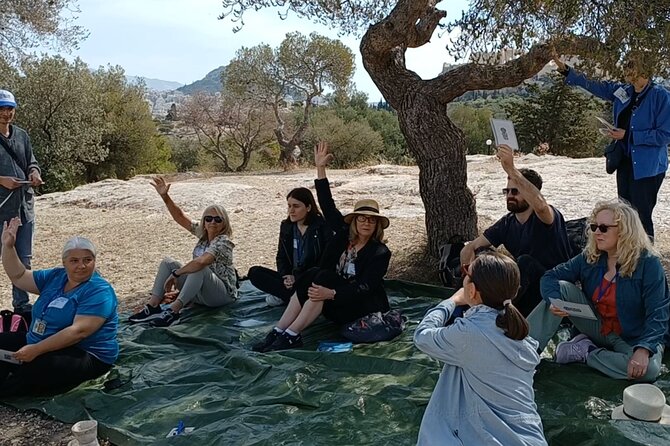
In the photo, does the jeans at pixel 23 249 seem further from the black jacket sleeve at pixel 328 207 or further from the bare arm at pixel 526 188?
the bare arm at pixel 526 188

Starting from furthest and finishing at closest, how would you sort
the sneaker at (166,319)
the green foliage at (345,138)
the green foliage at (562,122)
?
the green foliage at (562,122), the green foliage at (345,138), the sneaker at (166,319)

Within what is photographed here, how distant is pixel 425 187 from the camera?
629 centimetres

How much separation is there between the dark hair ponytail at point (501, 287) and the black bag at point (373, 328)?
207cm

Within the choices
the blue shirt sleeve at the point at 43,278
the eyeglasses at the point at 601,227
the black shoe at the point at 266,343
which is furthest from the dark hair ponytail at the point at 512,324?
the blue shirt sleeve at the point at 43,278

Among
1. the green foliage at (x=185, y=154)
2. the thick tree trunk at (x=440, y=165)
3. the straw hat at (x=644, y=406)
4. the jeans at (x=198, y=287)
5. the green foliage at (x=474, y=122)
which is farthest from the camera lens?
the green foliage at (x=474, y=122)

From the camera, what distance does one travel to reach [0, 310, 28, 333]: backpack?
4043 mm

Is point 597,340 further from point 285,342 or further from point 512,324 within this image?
point 285,342

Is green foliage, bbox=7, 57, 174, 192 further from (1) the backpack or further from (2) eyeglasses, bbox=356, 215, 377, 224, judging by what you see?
(2) eyeglasses, bbox=356, 215, 377, 224

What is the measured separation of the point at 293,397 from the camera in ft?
11.5

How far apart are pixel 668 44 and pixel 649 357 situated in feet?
6.10

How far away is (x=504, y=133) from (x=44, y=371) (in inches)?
126

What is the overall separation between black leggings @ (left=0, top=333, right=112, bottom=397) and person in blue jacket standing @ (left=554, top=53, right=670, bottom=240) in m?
4.24

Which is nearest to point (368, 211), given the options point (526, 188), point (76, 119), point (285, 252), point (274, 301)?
point (285, 252)

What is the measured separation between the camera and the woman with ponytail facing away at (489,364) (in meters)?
2.30
